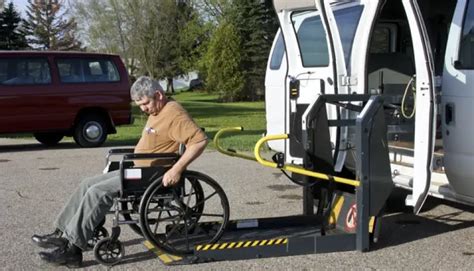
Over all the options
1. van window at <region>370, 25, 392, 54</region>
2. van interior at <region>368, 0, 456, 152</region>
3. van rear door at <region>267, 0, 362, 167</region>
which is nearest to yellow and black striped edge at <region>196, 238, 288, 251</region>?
van rear door at <region>267, 0, 362, 167</region>

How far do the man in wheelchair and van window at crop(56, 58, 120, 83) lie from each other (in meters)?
8.41

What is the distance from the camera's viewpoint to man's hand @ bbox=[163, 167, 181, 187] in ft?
16.9

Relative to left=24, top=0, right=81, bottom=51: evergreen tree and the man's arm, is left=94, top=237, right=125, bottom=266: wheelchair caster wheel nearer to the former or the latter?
the man's arm

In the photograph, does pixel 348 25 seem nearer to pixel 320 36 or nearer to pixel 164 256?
pixel 320 36

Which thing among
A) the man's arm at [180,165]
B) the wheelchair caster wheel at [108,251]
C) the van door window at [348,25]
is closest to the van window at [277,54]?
the van door window at [348,25]

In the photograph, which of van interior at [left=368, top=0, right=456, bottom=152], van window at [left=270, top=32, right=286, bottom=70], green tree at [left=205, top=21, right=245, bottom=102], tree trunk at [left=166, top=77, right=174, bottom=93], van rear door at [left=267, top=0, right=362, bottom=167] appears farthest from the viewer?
tree trunk at [left=166, top=77, right=174, bottom=93]

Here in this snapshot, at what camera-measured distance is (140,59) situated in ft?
141

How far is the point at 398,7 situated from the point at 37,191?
5.10 meters

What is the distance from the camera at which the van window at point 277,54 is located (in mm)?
8305

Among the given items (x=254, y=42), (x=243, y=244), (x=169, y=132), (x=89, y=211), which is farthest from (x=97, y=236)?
(x=254, y=42)

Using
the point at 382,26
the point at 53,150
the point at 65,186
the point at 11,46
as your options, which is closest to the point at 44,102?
the point at 53,150

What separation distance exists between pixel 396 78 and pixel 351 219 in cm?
Result: 282

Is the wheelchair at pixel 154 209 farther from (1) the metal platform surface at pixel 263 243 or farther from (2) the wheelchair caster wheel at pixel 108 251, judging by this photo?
(1) the metal platform surface at pixel 263 243

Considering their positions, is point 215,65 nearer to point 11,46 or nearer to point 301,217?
point 11,46
